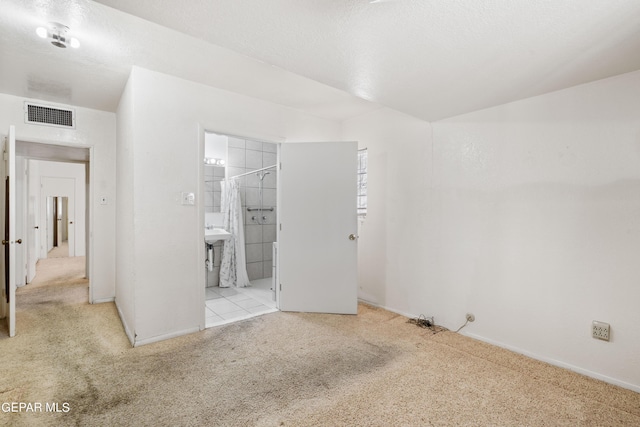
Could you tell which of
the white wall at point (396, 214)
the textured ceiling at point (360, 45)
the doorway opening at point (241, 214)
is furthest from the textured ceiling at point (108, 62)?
the doorway opening at point (241, 214)

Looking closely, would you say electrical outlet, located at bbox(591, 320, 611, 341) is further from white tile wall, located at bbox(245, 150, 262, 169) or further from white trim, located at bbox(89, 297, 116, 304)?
white trim, located at bbox(89, 297, 116, 304)

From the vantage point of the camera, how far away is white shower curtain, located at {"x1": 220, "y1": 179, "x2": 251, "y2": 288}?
4562 millimetres

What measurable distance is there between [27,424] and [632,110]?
4.17 m

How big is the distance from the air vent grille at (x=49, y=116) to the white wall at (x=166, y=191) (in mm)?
1112

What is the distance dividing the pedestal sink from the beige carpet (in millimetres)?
1444

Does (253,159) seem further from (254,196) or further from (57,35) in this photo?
(57,35)

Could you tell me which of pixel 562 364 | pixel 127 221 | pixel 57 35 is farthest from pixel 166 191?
pixel 562 364

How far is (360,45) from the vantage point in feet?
5.68

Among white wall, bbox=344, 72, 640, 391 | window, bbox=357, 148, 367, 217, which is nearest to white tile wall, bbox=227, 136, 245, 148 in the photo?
window, bbox=357, 148, 367, 217

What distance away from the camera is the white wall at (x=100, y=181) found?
3641 millimetres

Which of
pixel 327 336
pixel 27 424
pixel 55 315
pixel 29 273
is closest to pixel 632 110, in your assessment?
pixel 327 336

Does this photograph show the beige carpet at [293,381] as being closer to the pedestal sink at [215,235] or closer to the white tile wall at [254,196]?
the pedestal sink at [215,235]

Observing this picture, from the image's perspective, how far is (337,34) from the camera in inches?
64.4

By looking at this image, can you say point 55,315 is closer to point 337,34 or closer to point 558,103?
point 337,34
